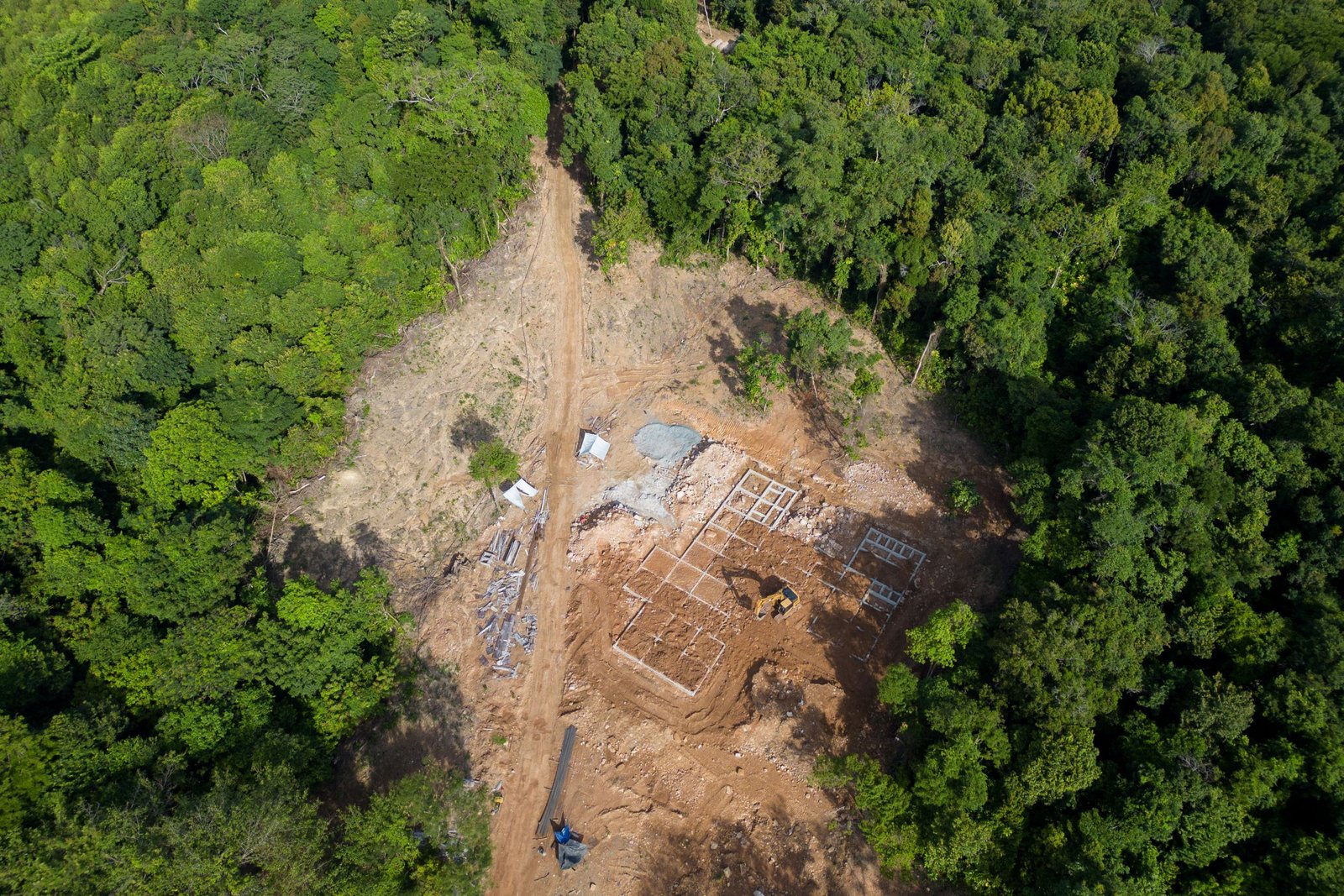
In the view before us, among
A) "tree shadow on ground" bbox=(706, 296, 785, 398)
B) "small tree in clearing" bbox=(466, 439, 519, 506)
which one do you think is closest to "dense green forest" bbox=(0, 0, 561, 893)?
"small tree in clearing" bbox=(466, 439, 519, 506)

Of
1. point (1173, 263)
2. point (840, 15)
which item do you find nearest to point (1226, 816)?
point (1173, 263)

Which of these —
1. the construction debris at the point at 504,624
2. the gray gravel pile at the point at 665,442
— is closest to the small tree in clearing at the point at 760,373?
the gray gravel pile at the point at 665,442

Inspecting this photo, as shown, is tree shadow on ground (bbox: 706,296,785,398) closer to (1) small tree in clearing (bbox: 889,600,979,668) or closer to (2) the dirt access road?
(2) the dirt access road

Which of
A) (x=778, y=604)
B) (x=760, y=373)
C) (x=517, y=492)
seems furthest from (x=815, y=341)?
(x=517, y=492)

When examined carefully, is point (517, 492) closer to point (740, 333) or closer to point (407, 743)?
point (407, 743)

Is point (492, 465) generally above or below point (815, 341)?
below
